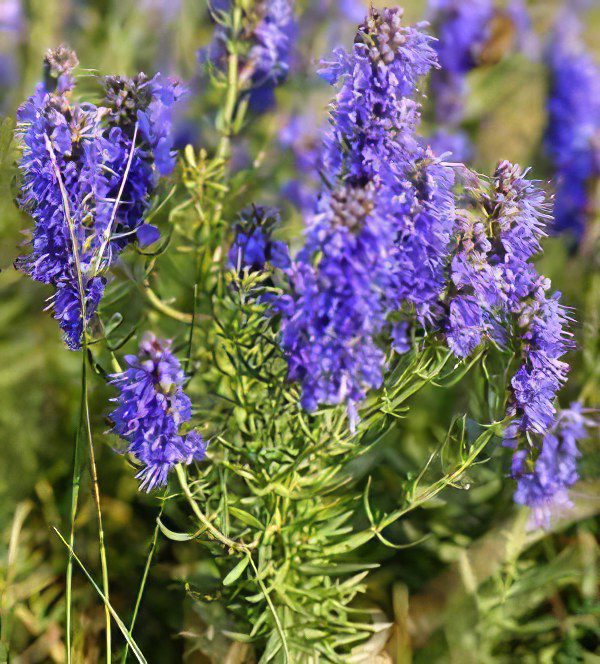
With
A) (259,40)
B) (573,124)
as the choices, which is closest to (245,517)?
(259,40)

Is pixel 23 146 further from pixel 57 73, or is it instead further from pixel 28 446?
pixel 28 446

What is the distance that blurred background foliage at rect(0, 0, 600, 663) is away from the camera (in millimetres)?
870

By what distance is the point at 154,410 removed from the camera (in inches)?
23.1

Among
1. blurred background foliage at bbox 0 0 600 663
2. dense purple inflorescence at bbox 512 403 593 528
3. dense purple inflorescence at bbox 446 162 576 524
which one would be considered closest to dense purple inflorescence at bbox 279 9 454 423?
dense purple inflorescence at bbox 446 162 576 524

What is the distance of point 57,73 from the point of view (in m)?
0.64

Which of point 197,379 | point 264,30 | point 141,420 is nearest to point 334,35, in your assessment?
point 264,30

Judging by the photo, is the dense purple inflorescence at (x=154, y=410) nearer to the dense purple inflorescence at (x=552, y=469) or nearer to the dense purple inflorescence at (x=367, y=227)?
the dense purple inflorescence at (x=367, y=227)

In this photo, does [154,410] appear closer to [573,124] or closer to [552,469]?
[552,469]

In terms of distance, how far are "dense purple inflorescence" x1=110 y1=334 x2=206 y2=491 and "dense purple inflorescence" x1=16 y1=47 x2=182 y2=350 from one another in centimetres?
9

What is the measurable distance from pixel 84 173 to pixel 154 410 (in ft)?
0.69

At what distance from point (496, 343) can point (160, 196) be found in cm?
34

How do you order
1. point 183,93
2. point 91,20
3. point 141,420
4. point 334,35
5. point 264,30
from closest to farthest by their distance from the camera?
point 141,420 < point 183,93 < point 264,30 < point 334,35 < point 91,20

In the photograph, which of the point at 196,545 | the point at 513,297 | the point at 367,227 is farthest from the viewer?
the point at 196,545

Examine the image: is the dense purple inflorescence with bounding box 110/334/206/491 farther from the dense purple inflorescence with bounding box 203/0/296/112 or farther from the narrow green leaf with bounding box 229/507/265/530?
the dense purple inflorescence with bounding box 203/0/296/112
